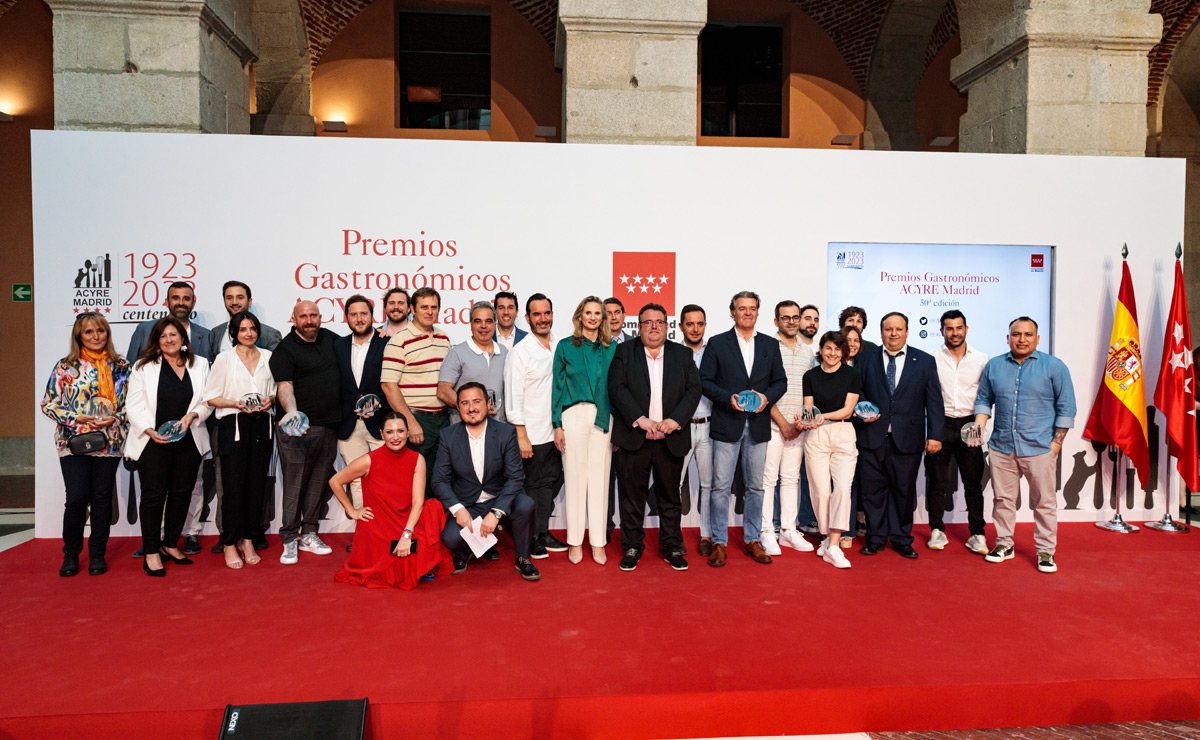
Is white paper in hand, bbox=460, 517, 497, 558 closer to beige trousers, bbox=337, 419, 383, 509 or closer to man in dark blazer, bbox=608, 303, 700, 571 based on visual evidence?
man in dark blazer, bbox=608, 303, 700, 571

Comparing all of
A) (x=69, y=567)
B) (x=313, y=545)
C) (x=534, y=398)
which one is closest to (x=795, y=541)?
(x=534, y=398)

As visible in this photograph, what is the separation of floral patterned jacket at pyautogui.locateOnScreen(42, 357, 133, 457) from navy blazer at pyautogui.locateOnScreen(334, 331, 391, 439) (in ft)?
3.75

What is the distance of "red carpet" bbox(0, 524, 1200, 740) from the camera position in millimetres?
2723

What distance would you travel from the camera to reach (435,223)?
509 cm

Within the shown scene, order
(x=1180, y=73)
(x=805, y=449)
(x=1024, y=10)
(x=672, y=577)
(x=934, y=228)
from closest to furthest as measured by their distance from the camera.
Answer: (x=672, y=577)
(x=805, y=449)
(x=934, y=228)
(x=1024, y=10)
(x=1180, y=73)

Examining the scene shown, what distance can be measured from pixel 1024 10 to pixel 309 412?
6.36 metres

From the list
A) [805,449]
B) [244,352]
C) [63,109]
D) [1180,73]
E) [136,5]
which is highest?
[1180,73]

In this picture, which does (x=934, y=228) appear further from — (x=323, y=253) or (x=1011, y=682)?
(x=323, y=253)

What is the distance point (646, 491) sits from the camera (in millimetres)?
4324

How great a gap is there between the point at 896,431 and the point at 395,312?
3161mm

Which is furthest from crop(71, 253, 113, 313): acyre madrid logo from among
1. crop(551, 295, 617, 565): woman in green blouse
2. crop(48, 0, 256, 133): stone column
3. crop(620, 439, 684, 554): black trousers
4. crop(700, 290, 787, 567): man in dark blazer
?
crop(700, 290, 787, 567): man in dark blazer

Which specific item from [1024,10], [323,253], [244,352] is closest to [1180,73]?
[1024,10]

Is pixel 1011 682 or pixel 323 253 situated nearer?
pixel 1011 682

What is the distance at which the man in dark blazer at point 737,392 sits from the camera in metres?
4.34
